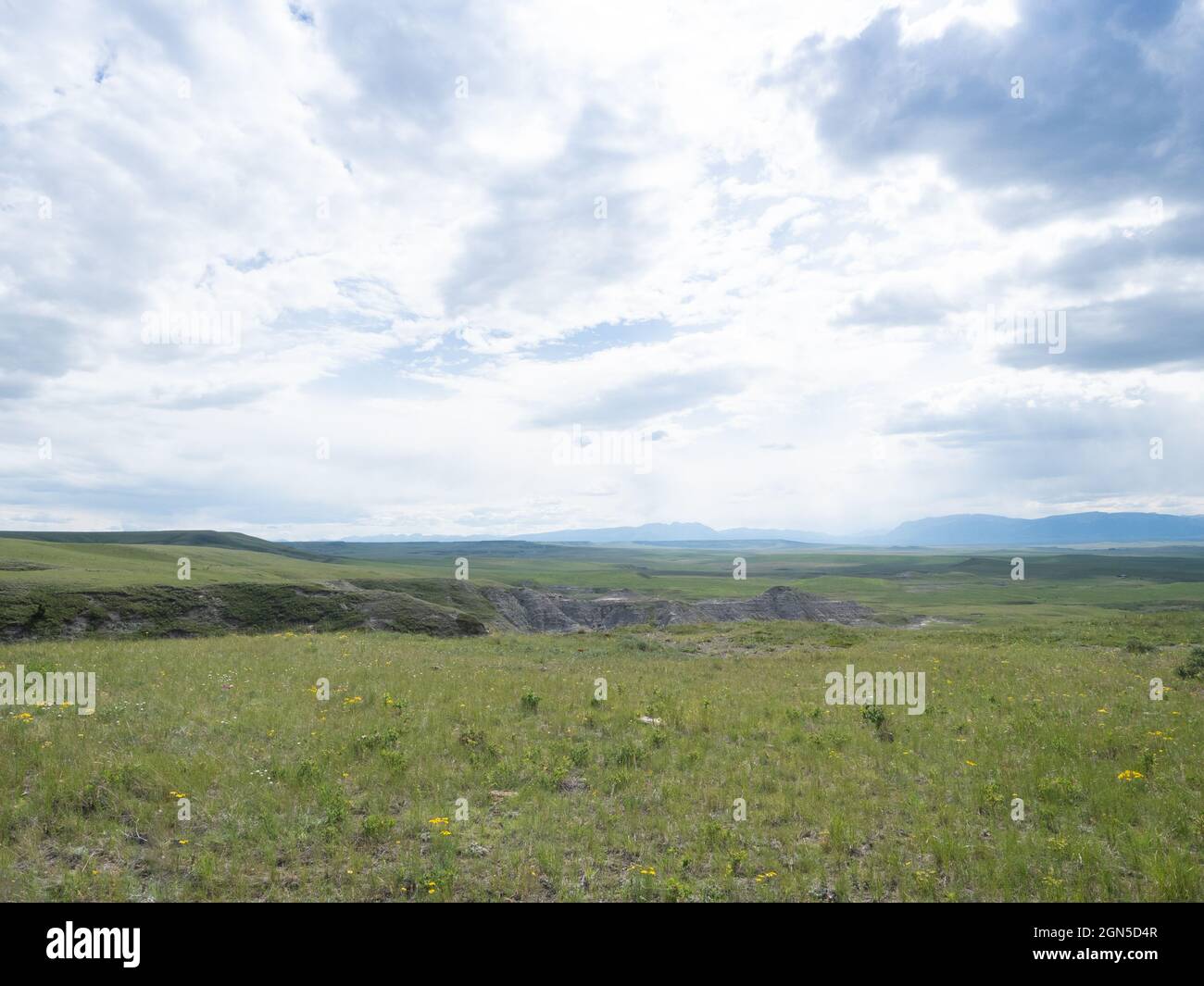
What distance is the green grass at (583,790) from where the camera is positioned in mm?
9086

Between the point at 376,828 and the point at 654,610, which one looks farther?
the point at 654,610

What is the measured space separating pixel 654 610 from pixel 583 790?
7670 centimetres

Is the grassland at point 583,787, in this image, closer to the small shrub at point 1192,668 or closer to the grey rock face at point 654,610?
the small shrub at point 1192,668

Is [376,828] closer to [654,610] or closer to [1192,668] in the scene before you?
[1192,668]

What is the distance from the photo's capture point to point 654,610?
88.2 m

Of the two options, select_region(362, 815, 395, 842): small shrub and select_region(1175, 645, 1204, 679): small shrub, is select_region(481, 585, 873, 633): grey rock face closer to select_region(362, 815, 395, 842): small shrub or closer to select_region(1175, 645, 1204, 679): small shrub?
select_region(1175, 645, 1204, 679): small shrub

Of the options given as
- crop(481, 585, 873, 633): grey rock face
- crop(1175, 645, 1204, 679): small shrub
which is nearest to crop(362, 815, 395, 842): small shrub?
crop(1175, 645, 1204, 679): small shrub

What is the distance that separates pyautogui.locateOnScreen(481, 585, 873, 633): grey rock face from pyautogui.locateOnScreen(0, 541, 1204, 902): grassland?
59.7 m

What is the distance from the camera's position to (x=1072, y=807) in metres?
11.2

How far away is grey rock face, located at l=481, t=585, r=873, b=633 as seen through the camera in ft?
271

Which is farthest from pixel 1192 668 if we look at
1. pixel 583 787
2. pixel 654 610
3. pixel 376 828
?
pixel 654 610
